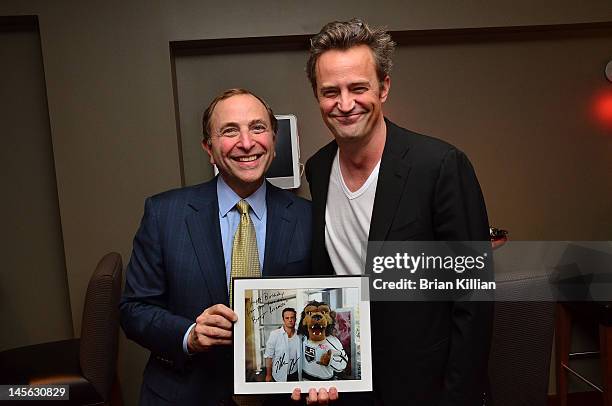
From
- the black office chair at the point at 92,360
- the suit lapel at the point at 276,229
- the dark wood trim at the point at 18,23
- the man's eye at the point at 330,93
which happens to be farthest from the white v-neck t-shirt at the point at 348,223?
the dark wood trim at the point at 18,23

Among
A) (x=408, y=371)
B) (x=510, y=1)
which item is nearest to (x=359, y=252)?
(x=408, y=371)

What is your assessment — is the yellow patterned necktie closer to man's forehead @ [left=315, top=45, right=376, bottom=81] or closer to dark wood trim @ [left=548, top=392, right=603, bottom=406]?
man's forehead @ [left=315, top=45, right=376, bottom=81]

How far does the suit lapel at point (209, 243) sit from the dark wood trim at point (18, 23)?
5.98 ft

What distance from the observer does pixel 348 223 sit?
1502 millimetres

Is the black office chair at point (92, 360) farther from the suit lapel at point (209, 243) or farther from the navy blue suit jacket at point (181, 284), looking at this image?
the suit lapel at point (209, 243)

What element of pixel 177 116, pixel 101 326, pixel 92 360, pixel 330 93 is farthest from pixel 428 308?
pixel 177 116

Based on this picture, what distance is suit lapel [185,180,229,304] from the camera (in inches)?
56.7

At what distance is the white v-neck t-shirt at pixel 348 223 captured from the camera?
1.46 m

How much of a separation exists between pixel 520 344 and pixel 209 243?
112cm

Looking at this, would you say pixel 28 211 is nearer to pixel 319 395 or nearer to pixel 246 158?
pixel 246 158

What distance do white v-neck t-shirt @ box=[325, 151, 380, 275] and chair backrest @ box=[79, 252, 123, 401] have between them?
3.33ft

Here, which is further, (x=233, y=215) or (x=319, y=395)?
(x=233, y=215)

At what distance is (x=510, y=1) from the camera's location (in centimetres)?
286

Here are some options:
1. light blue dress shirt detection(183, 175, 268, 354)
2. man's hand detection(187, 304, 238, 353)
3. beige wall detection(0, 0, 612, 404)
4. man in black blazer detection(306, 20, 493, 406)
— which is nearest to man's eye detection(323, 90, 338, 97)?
man in black blazer detection(306, 20, 493, 406)
